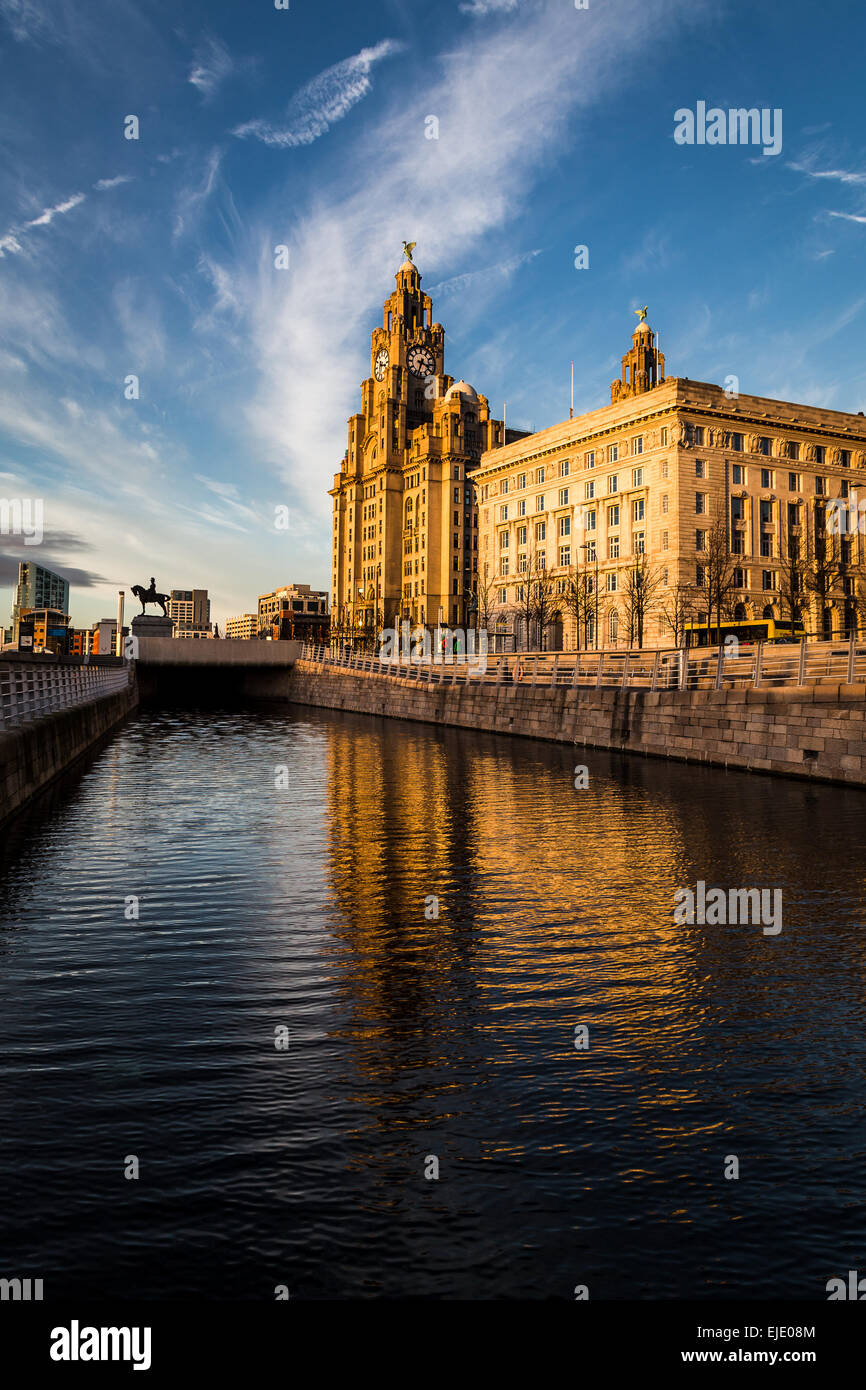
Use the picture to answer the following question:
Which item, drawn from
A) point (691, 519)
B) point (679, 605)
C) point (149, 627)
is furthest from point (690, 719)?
point (149, 627)

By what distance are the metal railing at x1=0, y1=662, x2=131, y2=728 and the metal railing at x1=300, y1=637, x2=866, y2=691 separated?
17.6 meters

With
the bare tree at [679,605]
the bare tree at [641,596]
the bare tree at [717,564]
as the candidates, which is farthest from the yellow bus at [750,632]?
the bare tree at [641,596]

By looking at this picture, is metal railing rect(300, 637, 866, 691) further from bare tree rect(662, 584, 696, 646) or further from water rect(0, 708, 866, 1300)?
bare tree rect(662, 584, 696, 646)

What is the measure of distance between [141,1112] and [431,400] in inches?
5802

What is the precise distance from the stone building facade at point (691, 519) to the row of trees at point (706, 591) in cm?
13

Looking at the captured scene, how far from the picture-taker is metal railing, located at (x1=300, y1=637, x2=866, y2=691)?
2745cm

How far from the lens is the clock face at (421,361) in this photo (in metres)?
146

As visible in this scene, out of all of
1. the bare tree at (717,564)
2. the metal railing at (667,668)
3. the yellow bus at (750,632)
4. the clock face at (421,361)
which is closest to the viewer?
the metal railing at (667,668)

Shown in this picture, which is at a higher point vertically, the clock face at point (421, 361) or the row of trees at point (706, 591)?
the clock face at point (421, 361)

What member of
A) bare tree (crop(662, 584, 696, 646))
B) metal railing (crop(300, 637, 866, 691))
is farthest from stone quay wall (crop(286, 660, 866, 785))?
bare tree (crop(662, 584, 696, 646))

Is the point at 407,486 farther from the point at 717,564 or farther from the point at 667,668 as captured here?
the point at 667,668

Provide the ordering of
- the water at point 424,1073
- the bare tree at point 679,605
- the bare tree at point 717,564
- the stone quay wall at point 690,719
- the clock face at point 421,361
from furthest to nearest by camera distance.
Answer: the clock face at point 421,361 → the bare tree at point 679,605 → the bare tree at point 717,564 → the stone quay wall at point 690,719 → the water at point 424,1073

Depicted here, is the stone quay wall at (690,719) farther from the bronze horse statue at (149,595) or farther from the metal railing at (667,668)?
the bronze horse statue at (149,595)
